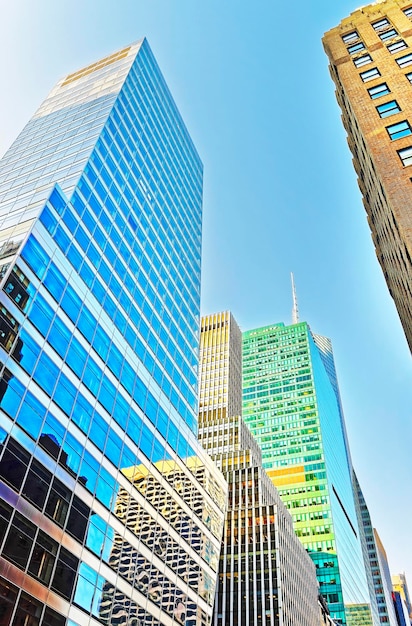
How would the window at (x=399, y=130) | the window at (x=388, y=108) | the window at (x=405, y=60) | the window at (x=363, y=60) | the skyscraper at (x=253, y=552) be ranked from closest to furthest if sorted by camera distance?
the window at (x=399, y=130)
the window at (x=388, y=108)
the window at (x=405, y=60)
the window at (x=363, y=60)
the skyscraper at (x=253, y=552)

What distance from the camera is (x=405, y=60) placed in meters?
35.8

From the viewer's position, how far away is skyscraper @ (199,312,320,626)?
8206 cm

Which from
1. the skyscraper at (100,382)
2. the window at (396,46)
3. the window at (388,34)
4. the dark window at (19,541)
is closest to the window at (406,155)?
the window at (396,46)

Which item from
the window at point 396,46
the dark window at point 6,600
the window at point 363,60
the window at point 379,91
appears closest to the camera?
the dark window at point 6,600

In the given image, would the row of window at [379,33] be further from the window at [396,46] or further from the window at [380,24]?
the window at [396,46]

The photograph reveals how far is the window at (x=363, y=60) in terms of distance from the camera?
1494 inches

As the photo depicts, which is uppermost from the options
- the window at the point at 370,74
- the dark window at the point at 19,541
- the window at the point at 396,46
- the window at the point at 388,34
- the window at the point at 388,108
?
the window at the point at 388,34

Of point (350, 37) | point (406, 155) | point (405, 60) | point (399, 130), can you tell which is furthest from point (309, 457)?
point (406, 155)

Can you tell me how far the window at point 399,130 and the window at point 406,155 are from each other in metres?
1.22

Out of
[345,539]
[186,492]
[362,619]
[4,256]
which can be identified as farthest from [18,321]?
[362,619]

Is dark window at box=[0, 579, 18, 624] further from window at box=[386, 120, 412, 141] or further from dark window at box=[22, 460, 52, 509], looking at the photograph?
window at box=[386, 120, 412, 141]

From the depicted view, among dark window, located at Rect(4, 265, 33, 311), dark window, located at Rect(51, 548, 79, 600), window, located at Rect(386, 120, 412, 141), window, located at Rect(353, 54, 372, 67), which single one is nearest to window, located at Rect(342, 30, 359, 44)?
window, located at Rect(353, 54, 372, 67)

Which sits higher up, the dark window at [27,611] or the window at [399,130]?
the window at [399,130]

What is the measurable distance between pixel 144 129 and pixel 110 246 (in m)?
25.6
